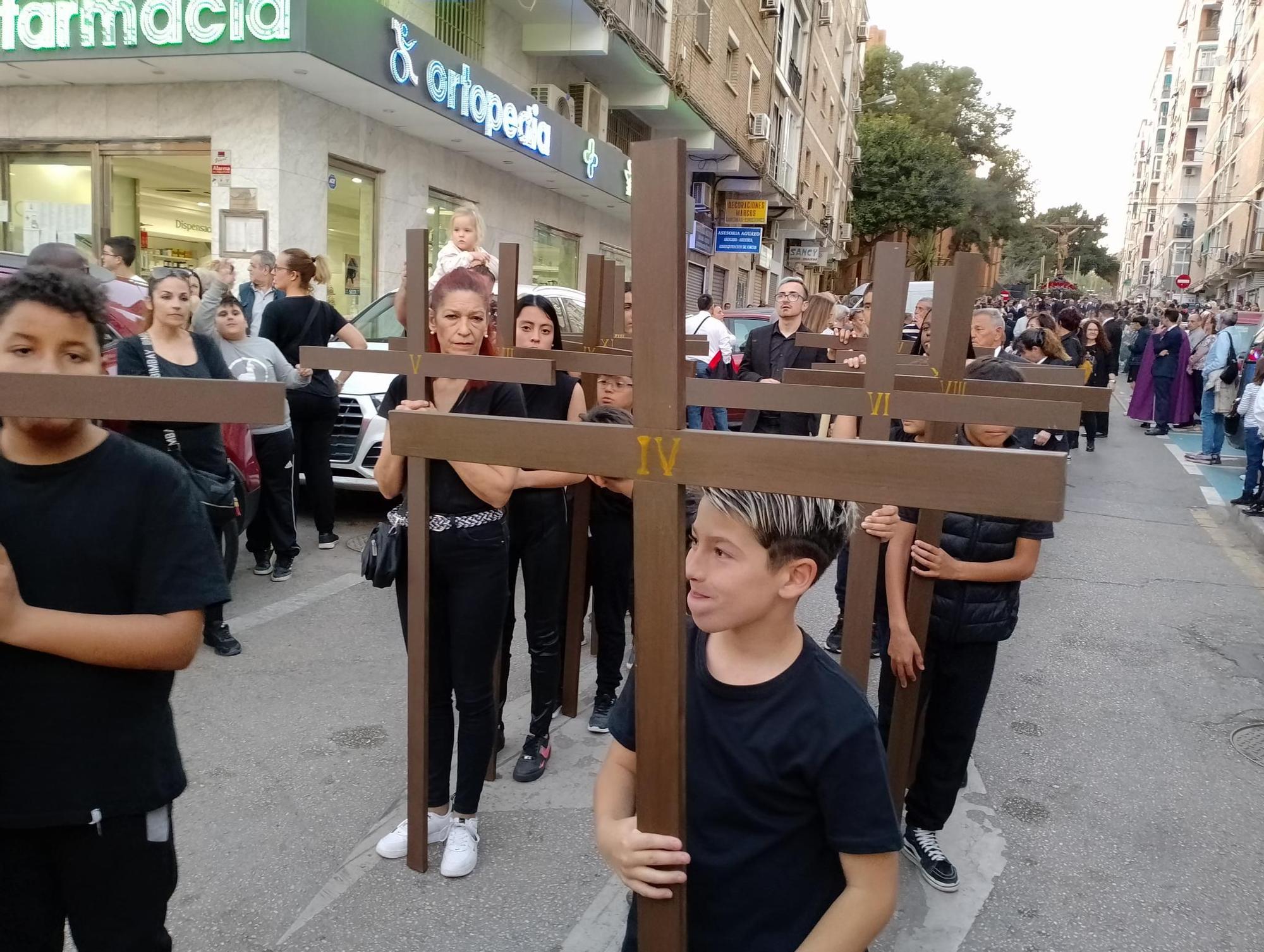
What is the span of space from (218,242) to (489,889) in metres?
9.38

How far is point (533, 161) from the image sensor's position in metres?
14.6

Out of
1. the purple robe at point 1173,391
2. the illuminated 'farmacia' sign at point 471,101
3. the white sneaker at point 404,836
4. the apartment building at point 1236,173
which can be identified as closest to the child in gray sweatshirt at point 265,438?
the white sneaker at point 404,836

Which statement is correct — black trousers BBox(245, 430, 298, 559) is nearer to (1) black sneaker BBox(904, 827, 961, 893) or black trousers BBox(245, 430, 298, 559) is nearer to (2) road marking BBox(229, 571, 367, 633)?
(2) road marking BBox(229, 571, 367, 633)

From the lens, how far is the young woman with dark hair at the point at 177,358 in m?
4.42

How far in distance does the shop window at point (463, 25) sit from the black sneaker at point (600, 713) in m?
11.2

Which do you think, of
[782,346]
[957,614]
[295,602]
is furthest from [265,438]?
[957,614]

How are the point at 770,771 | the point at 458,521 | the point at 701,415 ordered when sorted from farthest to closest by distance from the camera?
the point at 701,415
the point at 458,521
the point at 770,771

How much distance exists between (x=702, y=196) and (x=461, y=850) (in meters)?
22.7

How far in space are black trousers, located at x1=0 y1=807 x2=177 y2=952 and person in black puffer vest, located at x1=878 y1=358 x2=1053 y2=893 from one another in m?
2.07

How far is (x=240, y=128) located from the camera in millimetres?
10531

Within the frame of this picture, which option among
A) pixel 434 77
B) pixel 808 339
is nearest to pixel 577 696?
pixel 808 339

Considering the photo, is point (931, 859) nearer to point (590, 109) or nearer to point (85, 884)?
point (85, 884)

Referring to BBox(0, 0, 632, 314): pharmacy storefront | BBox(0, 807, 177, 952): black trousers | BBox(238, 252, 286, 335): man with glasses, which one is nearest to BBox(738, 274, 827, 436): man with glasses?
BBox(238, 252, 286, 335): man with glasses

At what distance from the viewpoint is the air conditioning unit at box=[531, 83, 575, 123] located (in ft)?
52.8
